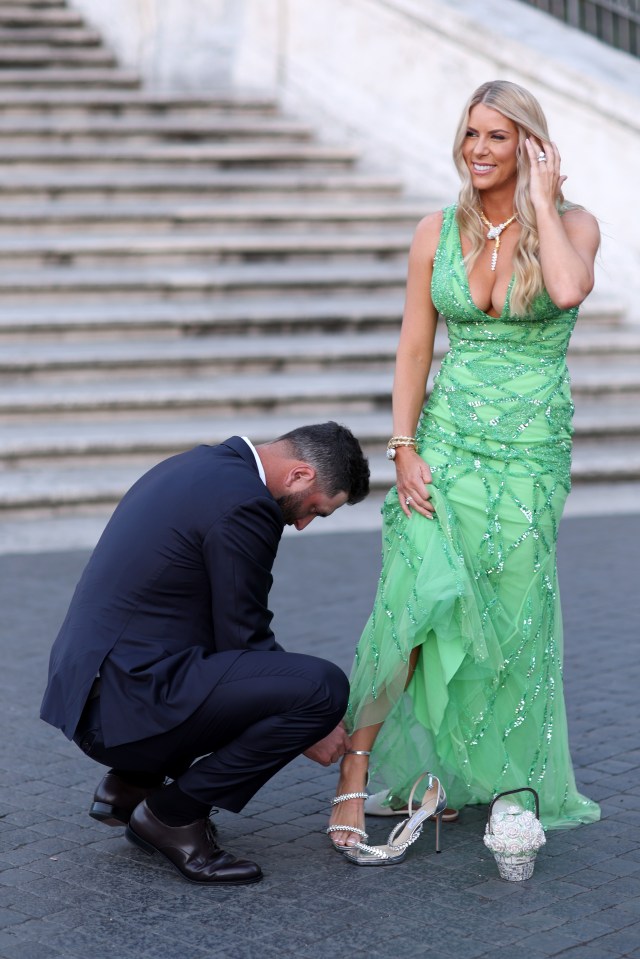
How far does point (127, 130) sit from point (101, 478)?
447cm

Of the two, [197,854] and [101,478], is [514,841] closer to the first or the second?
[197,854]

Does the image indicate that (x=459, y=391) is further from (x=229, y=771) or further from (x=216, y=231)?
(x=216, y=231)

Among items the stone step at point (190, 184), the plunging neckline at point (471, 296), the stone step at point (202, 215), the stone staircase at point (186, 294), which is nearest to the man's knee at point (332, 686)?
the plunging neckline at point (471, 296)

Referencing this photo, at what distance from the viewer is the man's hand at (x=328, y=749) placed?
386 centimetres

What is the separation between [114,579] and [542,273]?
4.45ft

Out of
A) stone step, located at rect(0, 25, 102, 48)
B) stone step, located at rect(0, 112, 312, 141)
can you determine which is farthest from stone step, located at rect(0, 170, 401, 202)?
stone step, located at rect(0, 25, 102, 48)

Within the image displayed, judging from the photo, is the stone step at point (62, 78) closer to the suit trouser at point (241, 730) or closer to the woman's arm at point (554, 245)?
the woman's arm at point (554, 245)

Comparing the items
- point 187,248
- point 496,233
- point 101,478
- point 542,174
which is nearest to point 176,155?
point 187,248

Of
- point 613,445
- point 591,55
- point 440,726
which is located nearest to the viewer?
point 440,726

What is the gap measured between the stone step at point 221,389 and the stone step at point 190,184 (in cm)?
220

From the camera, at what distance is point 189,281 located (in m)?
10.1

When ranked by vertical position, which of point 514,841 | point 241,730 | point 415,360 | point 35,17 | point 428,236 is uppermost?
point 35,17

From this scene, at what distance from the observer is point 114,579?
3645 mm

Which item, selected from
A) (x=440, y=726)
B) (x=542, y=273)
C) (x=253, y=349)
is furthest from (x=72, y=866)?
(x=253, y=349)
